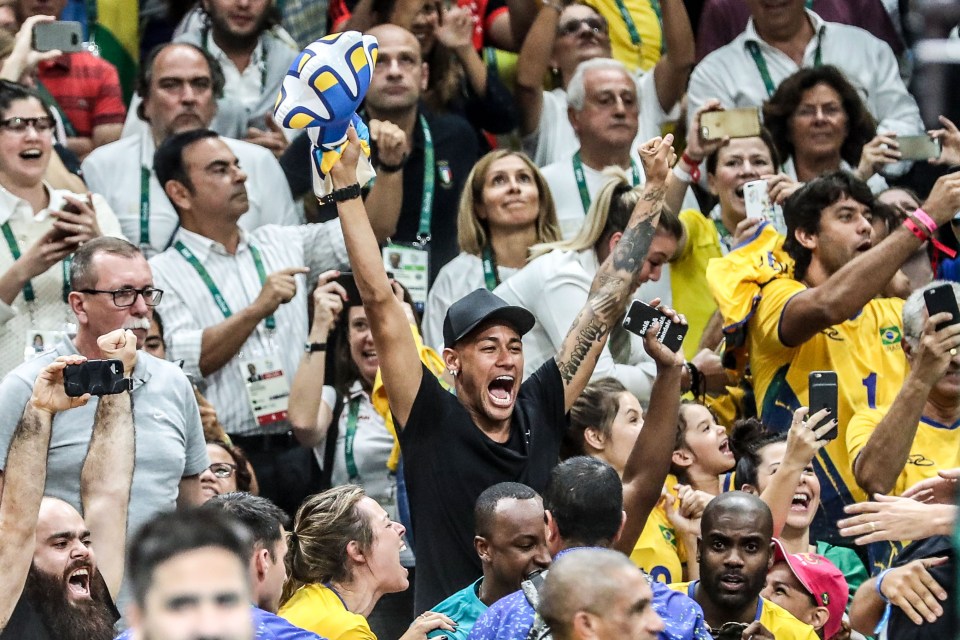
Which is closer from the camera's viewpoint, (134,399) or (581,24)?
(134,399)

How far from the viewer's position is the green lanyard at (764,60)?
8680mm

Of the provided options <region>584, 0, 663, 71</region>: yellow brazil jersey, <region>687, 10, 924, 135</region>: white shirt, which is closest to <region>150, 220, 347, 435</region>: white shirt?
<region>687, 10, 924, 135</region>: white shirt

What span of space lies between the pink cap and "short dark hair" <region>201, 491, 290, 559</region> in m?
1.70

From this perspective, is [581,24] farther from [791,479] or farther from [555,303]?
[791,479]

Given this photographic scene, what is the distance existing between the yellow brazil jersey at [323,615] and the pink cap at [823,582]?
1455 mm

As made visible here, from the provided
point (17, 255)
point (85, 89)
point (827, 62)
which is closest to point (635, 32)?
point (827, 62)

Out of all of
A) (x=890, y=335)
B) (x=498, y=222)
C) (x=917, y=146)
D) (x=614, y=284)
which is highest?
(x=917, y=146)

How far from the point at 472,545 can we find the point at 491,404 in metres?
0.43

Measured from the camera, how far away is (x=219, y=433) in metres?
6.58

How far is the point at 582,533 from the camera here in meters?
4.48

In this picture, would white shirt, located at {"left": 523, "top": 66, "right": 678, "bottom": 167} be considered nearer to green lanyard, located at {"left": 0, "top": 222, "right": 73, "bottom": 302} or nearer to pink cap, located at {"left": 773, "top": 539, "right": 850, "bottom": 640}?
green lanyard, located at {"left": 0, "top": 222, "right": 73, "bottom": 302}

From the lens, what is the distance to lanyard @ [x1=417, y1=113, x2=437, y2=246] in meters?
7.96

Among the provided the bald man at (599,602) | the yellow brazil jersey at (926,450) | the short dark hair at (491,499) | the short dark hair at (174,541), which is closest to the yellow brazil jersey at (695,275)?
the yellow brazil jersey at (926,450)

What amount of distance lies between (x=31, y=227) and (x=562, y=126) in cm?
299
